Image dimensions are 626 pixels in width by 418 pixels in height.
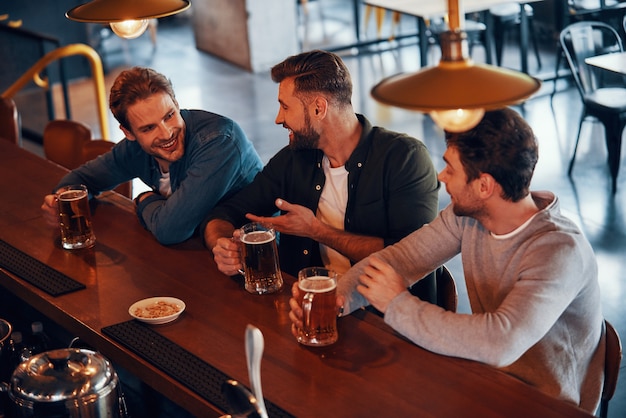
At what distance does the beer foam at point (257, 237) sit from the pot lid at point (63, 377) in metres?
0.66

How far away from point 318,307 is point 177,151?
1.20m

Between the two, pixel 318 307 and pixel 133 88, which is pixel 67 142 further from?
pixel 318 307

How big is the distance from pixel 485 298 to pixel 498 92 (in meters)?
1.09

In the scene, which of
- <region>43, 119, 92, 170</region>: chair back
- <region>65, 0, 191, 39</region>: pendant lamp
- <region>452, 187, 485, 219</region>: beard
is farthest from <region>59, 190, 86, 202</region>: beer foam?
<region>452, 187, 485, 219</region>: beard

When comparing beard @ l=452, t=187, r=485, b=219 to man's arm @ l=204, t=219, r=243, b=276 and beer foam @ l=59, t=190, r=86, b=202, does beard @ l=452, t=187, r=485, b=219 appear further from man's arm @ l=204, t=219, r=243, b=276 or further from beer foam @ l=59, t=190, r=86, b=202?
beer foam @ l=59, t=190, r=86, b=202

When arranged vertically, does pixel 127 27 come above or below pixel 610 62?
above

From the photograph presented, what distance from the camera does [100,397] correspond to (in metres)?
2.04

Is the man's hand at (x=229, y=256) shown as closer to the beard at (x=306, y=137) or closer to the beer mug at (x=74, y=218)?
the beard at (x=306, y=137)

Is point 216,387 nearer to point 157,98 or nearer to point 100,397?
point 100,397

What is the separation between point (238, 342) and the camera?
2438 mm

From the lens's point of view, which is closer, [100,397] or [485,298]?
[100,397]

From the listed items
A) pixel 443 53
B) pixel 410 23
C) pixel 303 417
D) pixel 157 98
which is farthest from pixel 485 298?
pixel 410 23

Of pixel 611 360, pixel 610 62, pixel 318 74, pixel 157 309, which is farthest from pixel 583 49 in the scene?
pixel 157 309

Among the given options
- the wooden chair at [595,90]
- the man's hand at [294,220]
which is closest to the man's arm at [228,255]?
the man's hand at [294,220]
